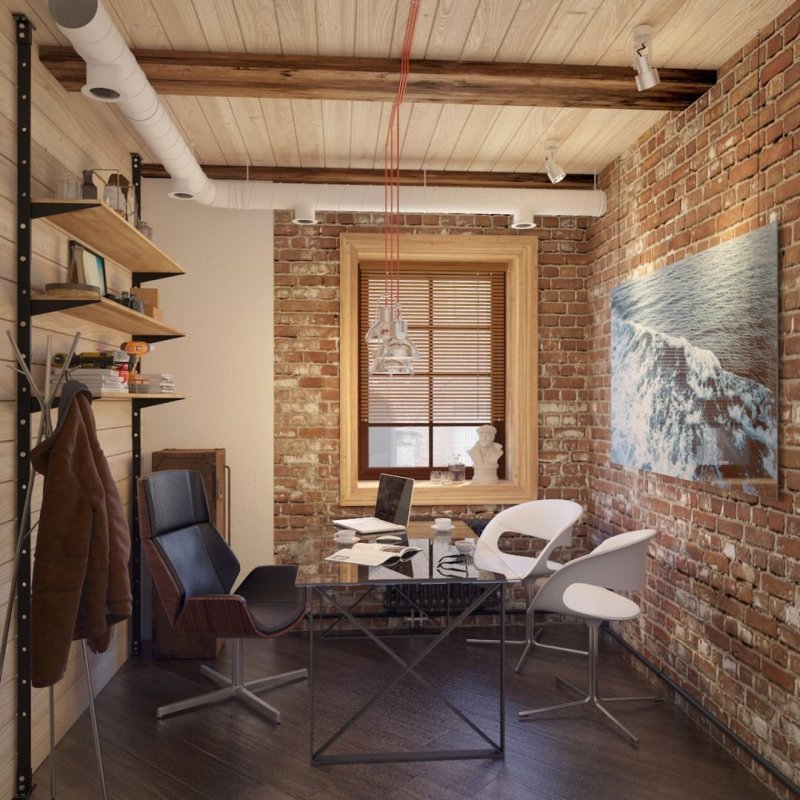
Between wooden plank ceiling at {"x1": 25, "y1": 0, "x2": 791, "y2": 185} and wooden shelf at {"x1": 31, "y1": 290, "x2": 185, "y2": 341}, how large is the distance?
3.37ft

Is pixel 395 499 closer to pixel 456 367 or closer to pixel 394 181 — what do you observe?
pixel 456 367

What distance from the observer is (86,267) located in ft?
11.2

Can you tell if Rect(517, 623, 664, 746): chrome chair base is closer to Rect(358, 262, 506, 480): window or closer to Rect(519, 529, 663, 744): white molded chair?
Rect(519, 529, 663, 744): white molded chair

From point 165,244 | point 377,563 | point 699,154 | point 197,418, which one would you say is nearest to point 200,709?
point 377,563

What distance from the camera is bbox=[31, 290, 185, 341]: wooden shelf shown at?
2842 millimetres

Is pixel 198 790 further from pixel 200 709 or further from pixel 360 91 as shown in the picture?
pixel 360 91

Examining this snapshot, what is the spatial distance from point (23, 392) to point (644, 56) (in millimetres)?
2820

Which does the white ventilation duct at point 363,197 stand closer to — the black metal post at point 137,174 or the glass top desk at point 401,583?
the black metal post at point 137,174

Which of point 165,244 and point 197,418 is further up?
point 165,244

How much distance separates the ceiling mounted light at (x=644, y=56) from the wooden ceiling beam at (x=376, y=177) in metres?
1.93

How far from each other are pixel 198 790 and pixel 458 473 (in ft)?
8.95

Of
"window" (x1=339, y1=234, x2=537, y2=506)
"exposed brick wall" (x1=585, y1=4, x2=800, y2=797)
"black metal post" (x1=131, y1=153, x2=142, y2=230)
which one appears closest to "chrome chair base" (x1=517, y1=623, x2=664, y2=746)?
"exposed brick wall" (x1=585, y1=4, x2=800, y2=797)

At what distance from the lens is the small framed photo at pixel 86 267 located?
329 cm

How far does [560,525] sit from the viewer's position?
4449 mm
